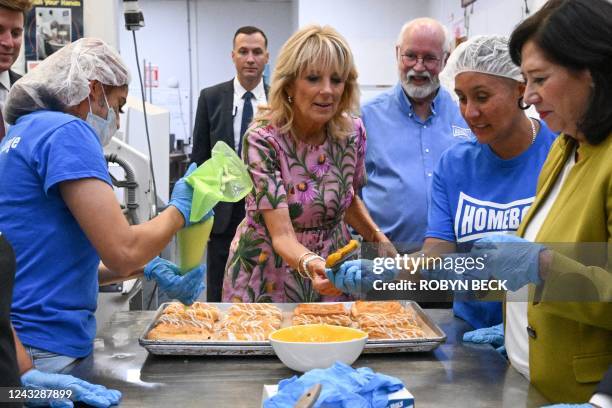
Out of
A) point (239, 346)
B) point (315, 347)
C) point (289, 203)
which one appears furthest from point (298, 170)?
point (315, 347)

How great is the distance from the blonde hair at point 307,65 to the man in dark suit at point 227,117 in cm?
164

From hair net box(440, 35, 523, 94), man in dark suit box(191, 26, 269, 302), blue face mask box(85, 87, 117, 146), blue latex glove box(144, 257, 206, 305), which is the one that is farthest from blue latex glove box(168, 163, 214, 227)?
man in dark suit box(191, 26, 269, 302)

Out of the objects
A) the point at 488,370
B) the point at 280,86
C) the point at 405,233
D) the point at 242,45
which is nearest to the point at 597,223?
the point at 488,370

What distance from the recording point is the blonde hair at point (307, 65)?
208 cm

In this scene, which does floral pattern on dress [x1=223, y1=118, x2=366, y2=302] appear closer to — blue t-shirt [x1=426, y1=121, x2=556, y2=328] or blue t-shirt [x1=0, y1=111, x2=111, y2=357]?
blue t-shirt [x1=426, y1=121, x2=556, y2=328]

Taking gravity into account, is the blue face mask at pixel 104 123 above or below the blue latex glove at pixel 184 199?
above

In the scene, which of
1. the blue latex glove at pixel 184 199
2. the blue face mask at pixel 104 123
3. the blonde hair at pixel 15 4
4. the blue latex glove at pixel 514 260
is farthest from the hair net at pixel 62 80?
the blue latex glove at pixel 514 260

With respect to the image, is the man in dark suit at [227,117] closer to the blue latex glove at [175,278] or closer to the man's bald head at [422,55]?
the man's bald head at [422,55]

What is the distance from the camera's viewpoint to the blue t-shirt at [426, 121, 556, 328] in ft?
6.04

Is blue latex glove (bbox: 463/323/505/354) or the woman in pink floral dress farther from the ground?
the woman in pink floral dress

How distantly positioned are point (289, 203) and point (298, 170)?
11cm

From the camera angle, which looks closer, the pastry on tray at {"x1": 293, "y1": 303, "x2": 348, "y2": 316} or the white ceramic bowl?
the white ceramic bowl

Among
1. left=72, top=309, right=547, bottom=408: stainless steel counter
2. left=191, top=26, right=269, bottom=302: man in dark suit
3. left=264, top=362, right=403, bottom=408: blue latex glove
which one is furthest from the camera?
left=191, top=26, right=269, bottom=302: man in dark suit

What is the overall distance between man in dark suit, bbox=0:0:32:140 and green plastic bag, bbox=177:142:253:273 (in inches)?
39.6
